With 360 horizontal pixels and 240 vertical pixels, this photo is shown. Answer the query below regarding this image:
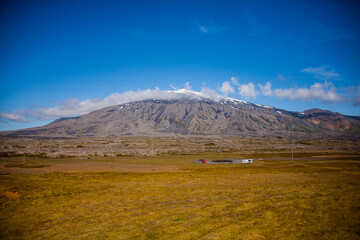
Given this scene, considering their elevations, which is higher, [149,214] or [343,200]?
[343,200]

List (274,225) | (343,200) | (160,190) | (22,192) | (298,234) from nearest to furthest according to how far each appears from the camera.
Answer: (298,234) → (274,225) → (343,200) → (22,192) → (160,190)

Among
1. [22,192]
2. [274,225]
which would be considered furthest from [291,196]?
[22,192]

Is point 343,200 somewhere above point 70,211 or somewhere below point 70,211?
above

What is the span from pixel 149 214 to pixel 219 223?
5.61 m

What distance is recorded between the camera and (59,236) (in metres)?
13.1

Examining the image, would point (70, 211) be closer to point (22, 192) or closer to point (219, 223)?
point (22, 192)

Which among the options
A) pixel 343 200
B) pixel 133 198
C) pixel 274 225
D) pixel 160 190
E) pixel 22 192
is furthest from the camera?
pixel 160 190

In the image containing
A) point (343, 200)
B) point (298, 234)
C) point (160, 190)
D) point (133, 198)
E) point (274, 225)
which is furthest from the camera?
point (160, 190)

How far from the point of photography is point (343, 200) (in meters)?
15.8

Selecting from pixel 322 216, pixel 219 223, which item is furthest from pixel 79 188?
pixel 322 216

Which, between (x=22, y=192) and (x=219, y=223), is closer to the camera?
(x=219, y=223)

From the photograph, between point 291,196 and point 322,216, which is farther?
point 291,196

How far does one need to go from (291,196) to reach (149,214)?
1185 centimetres

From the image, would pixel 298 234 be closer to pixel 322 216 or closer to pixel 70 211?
pixel 322 216
